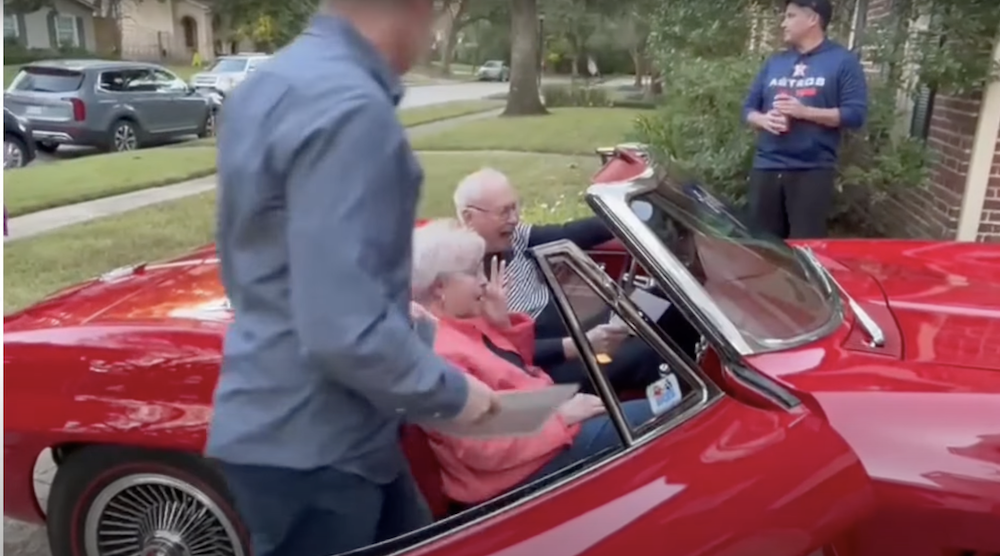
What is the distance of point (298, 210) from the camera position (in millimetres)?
1250

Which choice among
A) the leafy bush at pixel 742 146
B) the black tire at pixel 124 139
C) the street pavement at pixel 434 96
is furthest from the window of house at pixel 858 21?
the black tire at pixel 124 139

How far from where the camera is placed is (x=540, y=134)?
52.9 ft

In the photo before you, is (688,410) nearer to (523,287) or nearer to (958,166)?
(523,287)

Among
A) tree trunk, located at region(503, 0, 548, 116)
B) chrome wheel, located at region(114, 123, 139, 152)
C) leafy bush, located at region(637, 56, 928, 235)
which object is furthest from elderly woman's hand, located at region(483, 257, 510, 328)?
tree trunk, located at region(503, 0, 548, 116)

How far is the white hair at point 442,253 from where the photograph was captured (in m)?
2.08

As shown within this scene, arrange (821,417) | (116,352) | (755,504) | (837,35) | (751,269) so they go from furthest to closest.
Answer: (837,35)
(116,352)
(751,269)
(821,417)
(755,504)

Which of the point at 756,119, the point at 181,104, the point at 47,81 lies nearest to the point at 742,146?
the point at 756,119

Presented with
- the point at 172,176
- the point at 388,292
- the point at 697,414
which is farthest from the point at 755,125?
the point at 172,176

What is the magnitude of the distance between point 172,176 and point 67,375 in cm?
898

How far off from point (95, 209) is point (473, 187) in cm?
746

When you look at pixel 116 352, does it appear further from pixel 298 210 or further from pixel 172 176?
Answer: pixel 172 176

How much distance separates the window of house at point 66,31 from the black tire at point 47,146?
4.00m

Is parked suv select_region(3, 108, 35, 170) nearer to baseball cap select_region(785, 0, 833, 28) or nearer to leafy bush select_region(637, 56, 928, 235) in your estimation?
leafy bush select_region(637, 56, 928, 235)

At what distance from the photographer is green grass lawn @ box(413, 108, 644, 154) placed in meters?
13.9
